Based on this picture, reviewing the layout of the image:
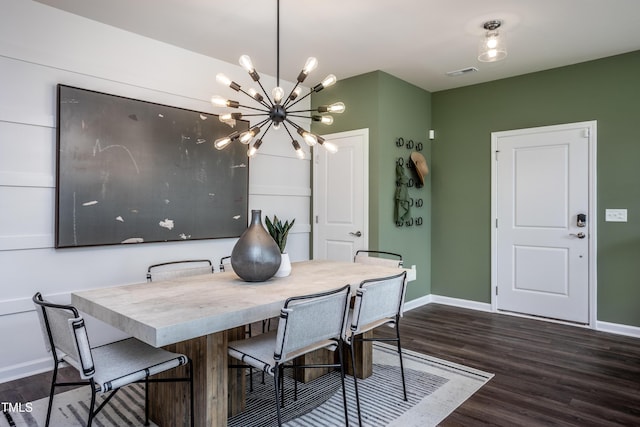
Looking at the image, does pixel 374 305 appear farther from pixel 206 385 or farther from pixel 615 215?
pixel 615 215

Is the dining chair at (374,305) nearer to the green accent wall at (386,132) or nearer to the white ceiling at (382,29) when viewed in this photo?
the green accent wall at (386,132)

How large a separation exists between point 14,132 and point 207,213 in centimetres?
157

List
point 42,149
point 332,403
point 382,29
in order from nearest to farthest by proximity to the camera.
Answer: point 332,403 → point 42,149 → point 382,29

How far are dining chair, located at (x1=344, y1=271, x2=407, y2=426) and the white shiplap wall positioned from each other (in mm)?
2056

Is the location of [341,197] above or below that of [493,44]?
below

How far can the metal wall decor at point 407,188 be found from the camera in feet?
14.6

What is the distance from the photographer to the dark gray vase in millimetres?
2291

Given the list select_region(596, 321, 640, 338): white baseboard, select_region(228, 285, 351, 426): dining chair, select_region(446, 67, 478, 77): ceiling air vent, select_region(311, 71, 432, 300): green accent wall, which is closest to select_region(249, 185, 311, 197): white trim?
select_region(311, 71, 432, 300): green accent wall

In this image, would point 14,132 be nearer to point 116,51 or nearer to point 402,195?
point 116,51

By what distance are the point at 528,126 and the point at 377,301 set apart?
124 inches

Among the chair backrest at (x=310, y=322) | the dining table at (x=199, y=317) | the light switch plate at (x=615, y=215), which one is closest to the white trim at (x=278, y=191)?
the dining table at (x=199, y=317)

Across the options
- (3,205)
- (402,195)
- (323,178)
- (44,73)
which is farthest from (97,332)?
(402,195)

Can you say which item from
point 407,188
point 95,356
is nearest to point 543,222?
point 407,188

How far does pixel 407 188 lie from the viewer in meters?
4.59
